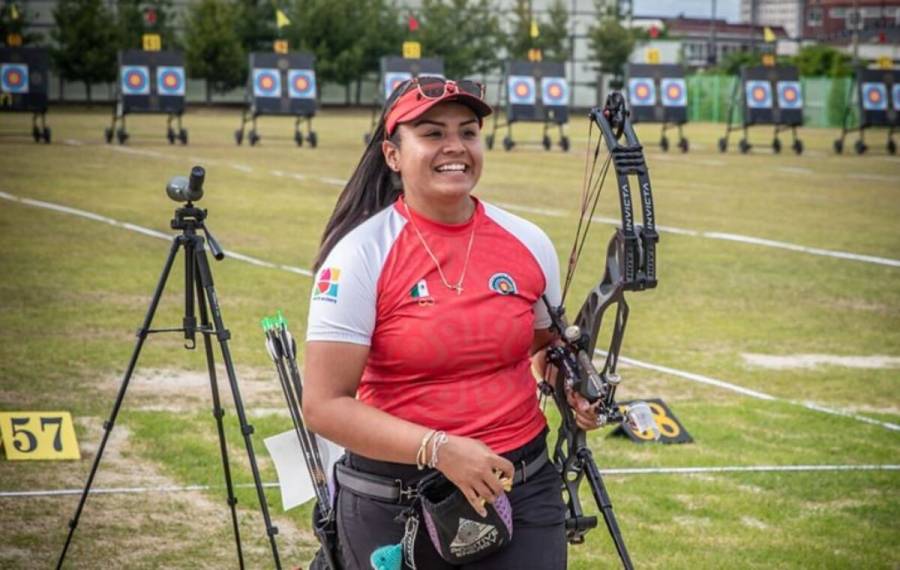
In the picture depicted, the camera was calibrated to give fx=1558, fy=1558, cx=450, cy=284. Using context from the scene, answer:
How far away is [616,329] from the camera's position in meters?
4.03

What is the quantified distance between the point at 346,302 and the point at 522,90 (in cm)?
3320

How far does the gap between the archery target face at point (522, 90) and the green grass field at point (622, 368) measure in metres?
13.6

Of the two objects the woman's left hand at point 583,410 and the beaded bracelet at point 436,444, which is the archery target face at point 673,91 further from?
the beaded bracelet at point 436,444

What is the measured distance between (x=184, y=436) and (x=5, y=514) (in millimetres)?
1419

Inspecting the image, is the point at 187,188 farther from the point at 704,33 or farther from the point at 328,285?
the point at 704,33

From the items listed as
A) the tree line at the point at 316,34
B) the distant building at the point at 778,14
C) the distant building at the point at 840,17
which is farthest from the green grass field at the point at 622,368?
the distant building at the point at 778,14

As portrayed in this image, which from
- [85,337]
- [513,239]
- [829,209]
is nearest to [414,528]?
[513,239]

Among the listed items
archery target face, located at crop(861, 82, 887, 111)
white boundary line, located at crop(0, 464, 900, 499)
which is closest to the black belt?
white boundary line, located at crop(0, 464, 900, 499)

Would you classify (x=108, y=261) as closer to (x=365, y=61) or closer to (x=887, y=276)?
(x=887, y=276)

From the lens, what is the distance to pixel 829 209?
2019 cm

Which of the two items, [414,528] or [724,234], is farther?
[724,234]

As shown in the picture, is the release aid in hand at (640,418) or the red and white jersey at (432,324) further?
the release aid in hand at (640,418)

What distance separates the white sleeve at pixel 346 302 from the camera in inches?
142

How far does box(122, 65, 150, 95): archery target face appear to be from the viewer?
3388 cm
